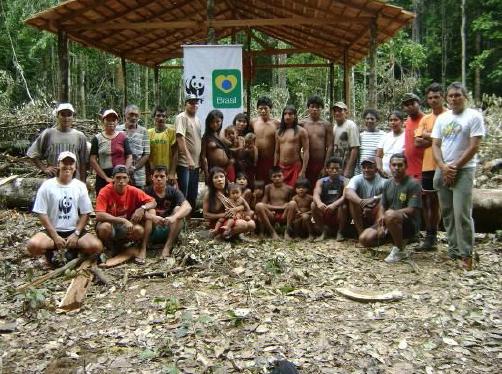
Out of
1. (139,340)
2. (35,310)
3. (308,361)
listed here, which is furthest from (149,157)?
(308,361)

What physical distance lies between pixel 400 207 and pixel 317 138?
1.88 metres

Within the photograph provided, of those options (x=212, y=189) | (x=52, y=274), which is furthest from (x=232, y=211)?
(x=52, y=274)

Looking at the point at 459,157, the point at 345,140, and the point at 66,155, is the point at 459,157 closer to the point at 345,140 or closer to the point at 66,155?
the point at 345,140

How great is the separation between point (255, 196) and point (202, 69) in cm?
270

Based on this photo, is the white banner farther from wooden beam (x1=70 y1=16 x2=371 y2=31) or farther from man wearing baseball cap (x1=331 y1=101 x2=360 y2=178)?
man wearing baseball cap (x1=331 y1=101 x2=360 y2=178)

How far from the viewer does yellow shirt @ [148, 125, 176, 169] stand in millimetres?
7281

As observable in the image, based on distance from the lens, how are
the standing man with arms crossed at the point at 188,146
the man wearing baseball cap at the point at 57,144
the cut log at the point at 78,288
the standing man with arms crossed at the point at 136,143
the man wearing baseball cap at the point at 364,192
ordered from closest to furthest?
1. the cut log at the point at 78,288
2. the man wearing baseball cap at the point at 57,144
3. the man wearing baseball cap at the point at 364,192
4. the standing man with arms crossed at the point at 136,143
5. the standing man with arms crossed at the point at 188,146

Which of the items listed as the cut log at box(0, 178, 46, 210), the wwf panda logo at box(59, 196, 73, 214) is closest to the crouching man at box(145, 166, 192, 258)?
the wwf panda logo at box(59, 196, 73, 214)

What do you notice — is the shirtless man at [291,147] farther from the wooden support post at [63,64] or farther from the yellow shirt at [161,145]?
the wooden support post at [63,64]

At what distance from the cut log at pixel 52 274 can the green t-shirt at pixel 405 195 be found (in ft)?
12.5

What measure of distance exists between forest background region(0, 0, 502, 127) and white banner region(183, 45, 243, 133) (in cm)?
696

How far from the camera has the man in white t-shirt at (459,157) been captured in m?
5.61

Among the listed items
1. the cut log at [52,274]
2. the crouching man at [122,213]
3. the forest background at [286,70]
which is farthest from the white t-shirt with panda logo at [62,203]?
the forest background at [286,70]

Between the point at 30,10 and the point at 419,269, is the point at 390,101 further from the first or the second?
the point at 419,269
